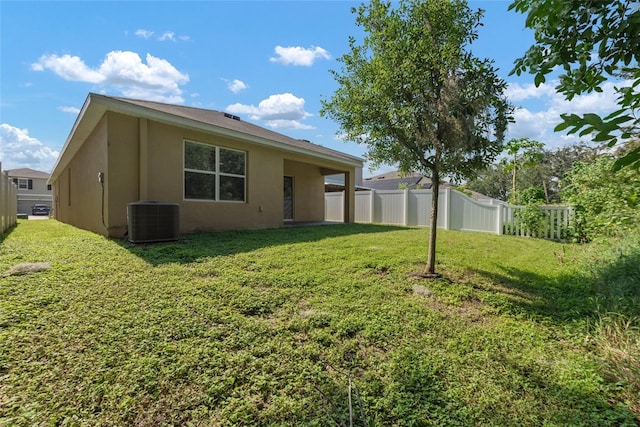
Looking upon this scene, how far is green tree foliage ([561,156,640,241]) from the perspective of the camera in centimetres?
515

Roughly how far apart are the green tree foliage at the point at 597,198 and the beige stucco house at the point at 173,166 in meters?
7.60

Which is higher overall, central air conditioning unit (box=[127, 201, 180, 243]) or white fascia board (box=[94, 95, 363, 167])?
Result: white fascia board (box=[94, 95, 363, 167])

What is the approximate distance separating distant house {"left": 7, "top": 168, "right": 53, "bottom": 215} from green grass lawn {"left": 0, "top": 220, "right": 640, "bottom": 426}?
3857 centimetres

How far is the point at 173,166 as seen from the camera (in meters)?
7.50

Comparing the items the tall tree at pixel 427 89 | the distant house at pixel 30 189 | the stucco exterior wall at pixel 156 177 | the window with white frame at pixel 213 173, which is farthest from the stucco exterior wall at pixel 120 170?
the distant house at pixel 30 189

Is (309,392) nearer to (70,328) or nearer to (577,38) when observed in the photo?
(70,328)

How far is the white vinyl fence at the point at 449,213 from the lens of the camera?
9.34m

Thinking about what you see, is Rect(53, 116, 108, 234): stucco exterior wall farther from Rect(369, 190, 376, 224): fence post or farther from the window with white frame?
Rect(369, 190, 376, 224): fence post

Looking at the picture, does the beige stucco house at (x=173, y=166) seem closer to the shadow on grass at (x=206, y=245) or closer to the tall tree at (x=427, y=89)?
the shadow on grass at (x=206, y=245)

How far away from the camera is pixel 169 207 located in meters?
6.42

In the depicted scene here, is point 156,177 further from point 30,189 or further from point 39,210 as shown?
point 30,189

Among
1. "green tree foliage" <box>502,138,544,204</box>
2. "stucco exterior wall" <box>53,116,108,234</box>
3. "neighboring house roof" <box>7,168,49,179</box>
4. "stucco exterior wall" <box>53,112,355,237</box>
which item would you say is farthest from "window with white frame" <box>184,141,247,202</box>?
"neighboring house roof" <box>7,168,49,179</box>

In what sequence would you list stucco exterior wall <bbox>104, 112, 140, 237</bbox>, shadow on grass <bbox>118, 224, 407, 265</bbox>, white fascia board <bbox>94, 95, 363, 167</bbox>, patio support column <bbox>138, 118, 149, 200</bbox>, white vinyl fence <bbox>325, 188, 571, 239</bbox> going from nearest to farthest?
shadow on grass <bbox>118, 224, 407, 265</bbox>, white fascia board <bbox>94, 95, 363, 167</bbox>, stucco exterior wall <bbox>104, 112, 140, 237</bbox>, patio support column <bbox>138, 118, 149, 200</bbox>, white vinyl fence <bbox>325, 188, 571, 239</bbox>

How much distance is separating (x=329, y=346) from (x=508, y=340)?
1795mm
